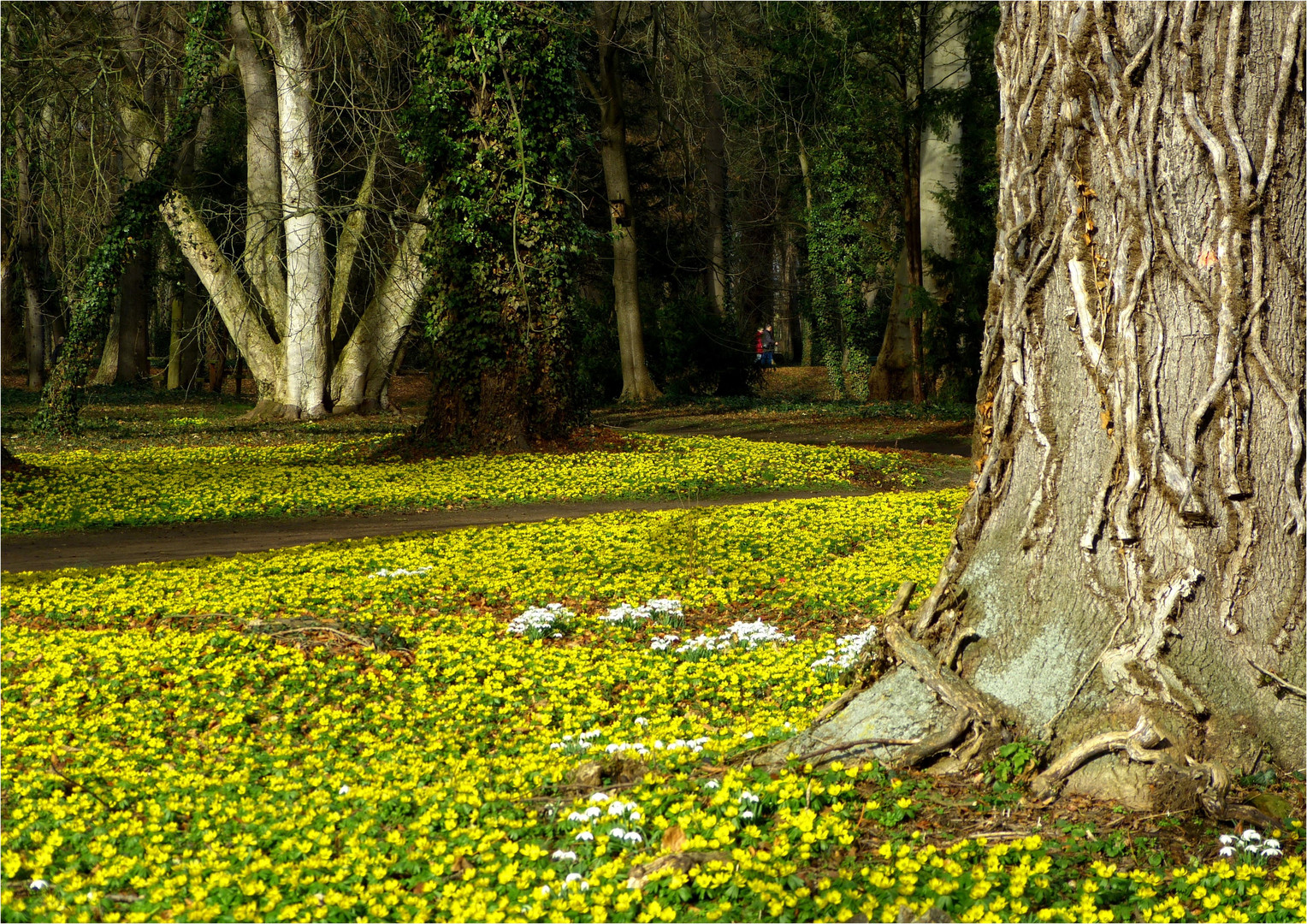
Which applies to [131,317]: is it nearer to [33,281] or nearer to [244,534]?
[33,281]

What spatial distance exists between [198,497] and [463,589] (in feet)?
17.5

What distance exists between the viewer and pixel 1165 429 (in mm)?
3502

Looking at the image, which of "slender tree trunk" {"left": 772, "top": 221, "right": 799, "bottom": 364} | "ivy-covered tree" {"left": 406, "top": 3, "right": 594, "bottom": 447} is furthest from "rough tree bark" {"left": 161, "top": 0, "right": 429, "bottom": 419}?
"slender tree trunk" {"left": 772, "top": 221, "right": 799, "bottom": 364}

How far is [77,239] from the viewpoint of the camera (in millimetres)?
19125

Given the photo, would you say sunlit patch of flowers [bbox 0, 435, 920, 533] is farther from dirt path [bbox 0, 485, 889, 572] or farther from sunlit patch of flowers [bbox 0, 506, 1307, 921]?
sunlit patch of flowers [bbox 0, 506, 1307, 921]

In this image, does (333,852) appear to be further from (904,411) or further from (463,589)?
(904,411)

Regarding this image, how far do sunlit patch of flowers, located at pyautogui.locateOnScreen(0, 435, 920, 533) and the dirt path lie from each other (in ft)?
1.19

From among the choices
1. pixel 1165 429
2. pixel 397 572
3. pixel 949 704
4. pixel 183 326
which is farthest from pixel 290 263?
pixel 1165 429

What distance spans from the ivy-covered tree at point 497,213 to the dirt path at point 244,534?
3616 millimetres

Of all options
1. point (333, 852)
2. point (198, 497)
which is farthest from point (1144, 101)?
point (198, 497)

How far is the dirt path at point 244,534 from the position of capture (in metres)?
8.89

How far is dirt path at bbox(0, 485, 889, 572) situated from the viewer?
889cm

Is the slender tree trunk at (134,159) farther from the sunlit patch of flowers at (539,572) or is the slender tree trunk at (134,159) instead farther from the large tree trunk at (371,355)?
the sunlit patch of flowers at (539,572)

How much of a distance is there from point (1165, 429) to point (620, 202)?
68.8ft
